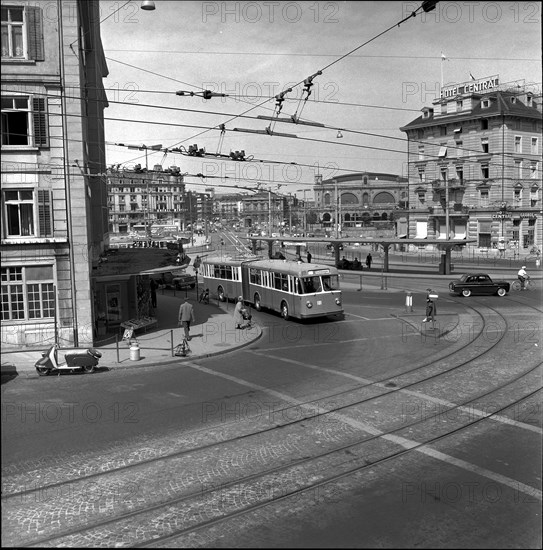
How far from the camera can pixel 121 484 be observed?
8742 millimetres

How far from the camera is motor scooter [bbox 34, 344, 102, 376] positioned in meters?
16.5

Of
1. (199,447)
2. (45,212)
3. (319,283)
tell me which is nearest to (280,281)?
(319,283)

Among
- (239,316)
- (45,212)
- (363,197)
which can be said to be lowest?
(239,316)

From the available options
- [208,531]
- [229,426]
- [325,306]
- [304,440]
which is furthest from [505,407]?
[325,306]

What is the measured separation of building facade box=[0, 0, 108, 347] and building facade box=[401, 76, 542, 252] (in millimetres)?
47650

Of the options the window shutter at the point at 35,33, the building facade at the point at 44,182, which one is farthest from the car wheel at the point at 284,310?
the window shutter at the point at 35,33

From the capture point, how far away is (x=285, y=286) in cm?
2706

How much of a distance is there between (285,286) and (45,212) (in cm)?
1133

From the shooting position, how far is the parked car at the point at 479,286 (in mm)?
34438

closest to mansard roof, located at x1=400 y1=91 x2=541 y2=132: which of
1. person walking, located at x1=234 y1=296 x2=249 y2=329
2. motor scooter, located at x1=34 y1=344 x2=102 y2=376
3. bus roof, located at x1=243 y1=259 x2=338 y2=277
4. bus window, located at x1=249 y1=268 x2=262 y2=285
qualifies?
bus window, located at x1=249 y1=268 x2=262 y2=285

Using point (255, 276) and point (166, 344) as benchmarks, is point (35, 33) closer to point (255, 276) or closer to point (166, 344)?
point (166, 344)

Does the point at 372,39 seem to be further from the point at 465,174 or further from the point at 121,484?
the point at 465,174

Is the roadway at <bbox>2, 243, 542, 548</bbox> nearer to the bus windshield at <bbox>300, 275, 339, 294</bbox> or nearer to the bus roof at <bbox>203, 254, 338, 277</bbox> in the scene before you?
the bus windshield at <bbox>300, 275, 339, 294</bbox>

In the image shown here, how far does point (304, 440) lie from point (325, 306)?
15.4 meters
